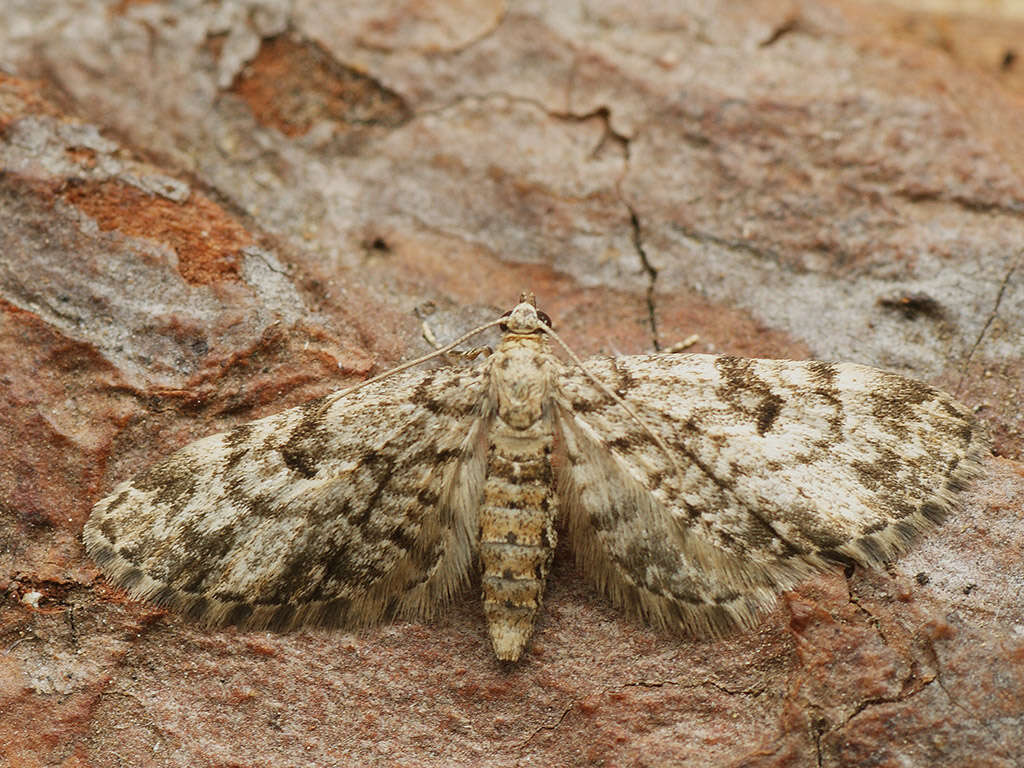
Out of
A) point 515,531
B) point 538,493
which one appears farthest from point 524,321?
point 515,531

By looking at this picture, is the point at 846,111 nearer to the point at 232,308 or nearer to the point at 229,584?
the point at 232,308

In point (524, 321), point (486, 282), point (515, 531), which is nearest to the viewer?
point (515, 531)

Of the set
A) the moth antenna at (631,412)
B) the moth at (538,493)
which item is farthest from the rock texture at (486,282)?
the moth antenna at (631,412)

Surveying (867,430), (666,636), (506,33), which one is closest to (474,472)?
(666,636)

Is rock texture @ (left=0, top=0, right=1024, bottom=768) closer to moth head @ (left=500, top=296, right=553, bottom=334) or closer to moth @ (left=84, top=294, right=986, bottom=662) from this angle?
moth @ (left=84, top=294, right=986, bottom=662)

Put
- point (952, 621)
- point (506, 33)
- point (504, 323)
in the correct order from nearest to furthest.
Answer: point (952, 621)
point (504, 323)
point (506, 33)

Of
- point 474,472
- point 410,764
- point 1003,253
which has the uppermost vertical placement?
point 1003,253

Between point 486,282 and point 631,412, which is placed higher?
point 486,282

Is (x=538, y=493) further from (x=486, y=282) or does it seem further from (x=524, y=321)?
(x=486, y=282)
